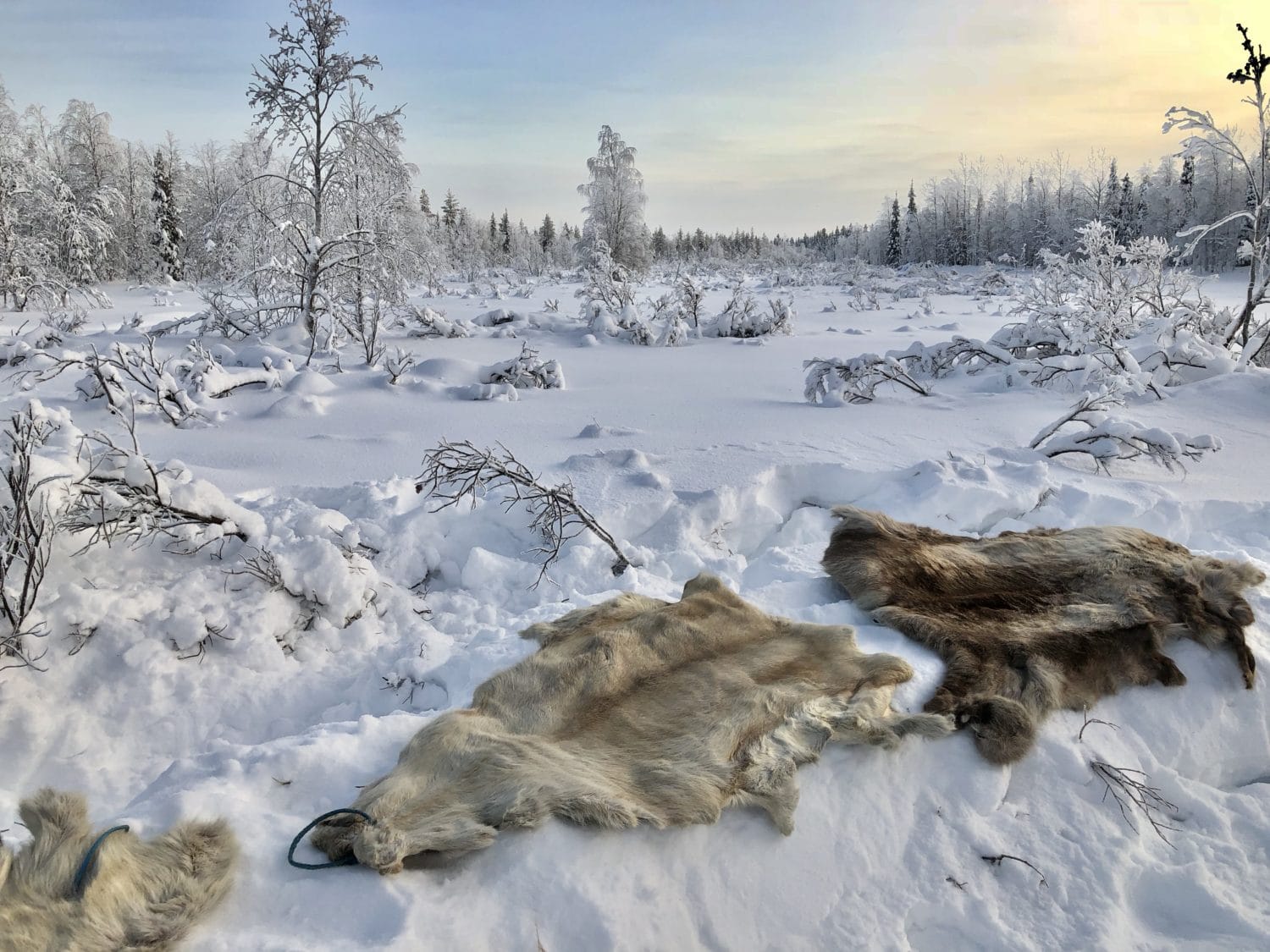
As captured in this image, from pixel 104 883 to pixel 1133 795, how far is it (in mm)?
3025

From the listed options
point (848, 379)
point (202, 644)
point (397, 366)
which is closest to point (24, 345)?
point (397, 366)

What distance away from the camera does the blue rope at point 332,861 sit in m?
1.93

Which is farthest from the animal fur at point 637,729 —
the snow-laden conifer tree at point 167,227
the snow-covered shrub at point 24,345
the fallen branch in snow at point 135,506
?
the snow-laden conifer tree at point 167,227

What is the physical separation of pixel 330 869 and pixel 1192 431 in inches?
290

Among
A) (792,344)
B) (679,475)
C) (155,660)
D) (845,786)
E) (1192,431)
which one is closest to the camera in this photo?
(845,786)

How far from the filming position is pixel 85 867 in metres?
1.79

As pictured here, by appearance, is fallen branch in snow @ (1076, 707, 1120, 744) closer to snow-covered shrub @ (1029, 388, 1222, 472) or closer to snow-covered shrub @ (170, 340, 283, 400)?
snow-covered shrub @ (1029, 388, 1222, 472)

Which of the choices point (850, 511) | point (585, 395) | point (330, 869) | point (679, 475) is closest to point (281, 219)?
point (585, 395)

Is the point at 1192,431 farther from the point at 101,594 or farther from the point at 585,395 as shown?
the point at 101,594

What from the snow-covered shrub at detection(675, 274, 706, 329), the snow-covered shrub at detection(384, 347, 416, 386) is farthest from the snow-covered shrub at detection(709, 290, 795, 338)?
the snow-covered shrub at detection(384, 347, 416, 386)

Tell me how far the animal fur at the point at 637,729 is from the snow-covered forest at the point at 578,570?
0.27ft

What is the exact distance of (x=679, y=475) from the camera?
5.23 metres

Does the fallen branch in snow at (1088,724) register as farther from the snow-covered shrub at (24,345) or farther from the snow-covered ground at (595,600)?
the snow-covered shrub at (24,345)

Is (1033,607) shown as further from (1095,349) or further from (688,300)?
(688,300)
